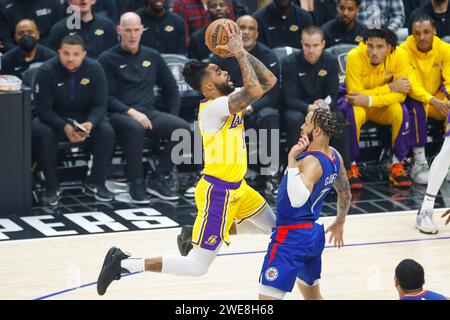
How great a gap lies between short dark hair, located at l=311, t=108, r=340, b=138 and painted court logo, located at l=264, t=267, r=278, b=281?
3.12ft

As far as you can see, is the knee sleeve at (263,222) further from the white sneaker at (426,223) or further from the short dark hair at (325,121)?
the white sneaker at (426,223)

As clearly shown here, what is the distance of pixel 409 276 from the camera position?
5.94 metres

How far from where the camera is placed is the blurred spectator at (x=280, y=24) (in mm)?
12352

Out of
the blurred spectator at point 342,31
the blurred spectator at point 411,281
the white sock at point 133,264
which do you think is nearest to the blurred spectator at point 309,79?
the blurred spectator at point 342,31

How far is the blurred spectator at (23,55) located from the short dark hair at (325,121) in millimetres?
5020

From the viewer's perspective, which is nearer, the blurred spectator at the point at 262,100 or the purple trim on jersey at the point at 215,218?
the purple trim on jersey at the point at 215,218

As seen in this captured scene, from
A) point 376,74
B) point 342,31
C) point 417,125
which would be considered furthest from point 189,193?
point 342,31

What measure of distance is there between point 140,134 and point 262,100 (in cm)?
→ 137

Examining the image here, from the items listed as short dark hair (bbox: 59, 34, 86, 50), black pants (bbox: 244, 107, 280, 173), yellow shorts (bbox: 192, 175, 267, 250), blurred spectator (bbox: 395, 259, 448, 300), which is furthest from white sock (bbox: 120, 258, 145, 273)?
black pants (bbox: 244, 107, 280, 173)

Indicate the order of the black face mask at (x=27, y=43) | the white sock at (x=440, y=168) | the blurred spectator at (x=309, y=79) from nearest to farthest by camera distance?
the white sock at (x=440, y=168), the black face mask at (x=27, y=43), the blurred spectator at (x=309, y=79)

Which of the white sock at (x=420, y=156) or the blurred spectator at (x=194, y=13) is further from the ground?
the blurred spectator at (x=194, y=13)

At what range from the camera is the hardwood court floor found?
8.09 metres
